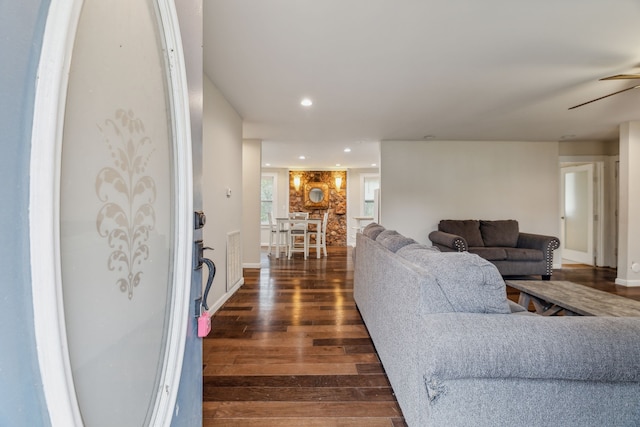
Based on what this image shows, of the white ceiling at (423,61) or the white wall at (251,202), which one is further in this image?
the white wall at (251,202)

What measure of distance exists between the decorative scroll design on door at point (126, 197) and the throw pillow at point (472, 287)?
45.6 inches

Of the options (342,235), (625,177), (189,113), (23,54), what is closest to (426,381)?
(189,113)

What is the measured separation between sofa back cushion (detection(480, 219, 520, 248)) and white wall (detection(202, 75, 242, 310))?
4025 mm

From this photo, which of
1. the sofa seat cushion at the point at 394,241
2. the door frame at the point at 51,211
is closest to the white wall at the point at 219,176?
the sofa seat cushion at the point at 394,241

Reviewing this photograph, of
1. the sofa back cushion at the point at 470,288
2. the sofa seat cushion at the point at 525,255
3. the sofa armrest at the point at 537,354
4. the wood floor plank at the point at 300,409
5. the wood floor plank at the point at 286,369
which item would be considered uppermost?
the sofa back cushion at the point at 470,288

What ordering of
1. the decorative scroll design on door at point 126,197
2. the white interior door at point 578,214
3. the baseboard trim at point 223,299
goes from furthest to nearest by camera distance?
the white interior door at point 578,214
the baseboard trim at point 223,299
the decorative scroll design on door at point 126,197

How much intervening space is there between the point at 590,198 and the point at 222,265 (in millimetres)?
6801

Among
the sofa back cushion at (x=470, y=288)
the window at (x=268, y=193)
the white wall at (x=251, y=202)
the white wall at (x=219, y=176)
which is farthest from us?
the window at (x=268, y=193)

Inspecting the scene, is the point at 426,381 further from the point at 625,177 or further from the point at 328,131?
the point at 625,177

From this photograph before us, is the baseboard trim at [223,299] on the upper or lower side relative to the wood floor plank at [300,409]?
upper

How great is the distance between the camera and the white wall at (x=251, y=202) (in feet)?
16.4

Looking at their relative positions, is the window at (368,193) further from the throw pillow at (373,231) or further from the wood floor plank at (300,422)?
the wood floor plank at (300,422)

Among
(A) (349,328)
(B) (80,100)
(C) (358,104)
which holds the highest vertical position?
(C) (358,104)

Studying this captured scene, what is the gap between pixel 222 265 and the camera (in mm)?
3256
